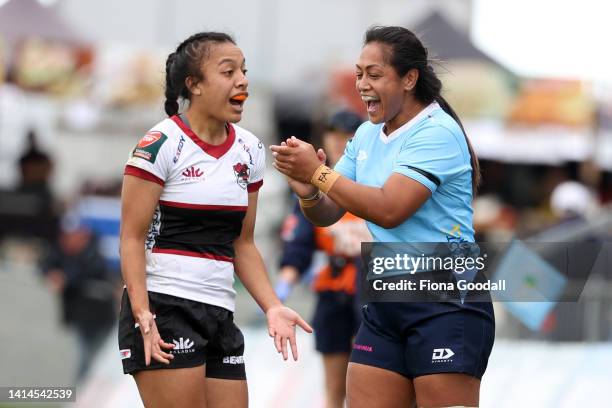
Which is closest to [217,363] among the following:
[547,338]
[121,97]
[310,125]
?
[547,338]

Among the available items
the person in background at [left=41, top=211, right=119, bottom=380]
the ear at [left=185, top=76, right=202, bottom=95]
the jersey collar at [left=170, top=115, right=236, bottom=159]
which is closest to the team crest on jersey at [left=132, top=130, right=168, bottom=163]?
the jersey collar at [left=170, top=115, right=236, bottom=159]

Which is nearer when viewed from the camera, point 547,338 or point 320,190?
point 320,190

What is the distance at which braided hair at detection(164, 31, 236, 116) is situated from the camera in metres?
4.54

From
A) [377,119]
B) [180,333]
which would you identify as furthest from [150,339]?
[377,119]

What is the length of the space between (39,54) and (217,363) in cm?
1128

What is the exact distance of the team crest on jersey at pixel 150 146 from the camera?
14.3 feet

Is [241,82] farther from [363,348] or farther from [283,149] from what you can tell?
[363,348]

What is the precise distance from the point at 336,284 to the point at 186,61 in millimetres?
2940

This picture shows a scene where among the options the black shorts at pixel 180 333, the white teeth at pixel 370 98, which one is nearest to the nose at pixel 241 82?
the white teeth at pixel 370 98

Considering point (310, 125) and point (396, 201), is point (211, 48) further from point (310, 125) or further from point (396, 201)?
point (310, 125)

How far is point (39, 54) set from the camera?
1509cm

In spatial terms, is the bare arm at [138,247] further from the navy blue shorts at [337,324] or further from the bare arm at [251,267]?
the navy blue shorts at [337,324]

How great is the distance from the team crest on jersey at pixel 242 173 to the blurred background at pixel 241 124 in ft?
11.9

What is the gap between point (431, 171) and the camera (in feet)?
14.1
